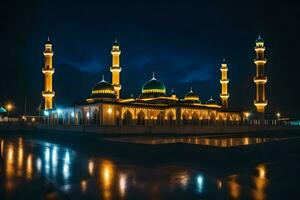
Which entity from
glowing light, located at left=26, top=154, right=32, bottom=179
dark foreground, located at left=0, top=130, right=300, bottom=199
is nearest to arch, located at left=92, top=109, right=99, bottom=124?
dark foreground, located at left=0, top=130, right=300, bottom=199

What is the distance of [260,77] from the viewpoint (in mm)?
48312

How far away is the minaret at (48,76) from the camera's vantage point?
42625 millimetres

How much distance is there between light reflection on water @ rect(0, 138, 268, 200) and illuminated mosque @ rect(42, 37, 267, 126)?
15.7 meters

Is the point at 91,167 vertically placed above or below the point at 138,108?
below

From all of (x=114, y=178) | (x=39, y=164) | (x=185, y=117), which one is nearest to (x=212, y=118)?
(x=185, y=117)

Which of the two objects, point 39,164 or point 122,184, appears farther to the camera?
point 39,164

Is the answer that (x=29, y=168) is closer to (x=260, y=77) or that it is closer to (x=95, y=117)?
(x=95, y=117)

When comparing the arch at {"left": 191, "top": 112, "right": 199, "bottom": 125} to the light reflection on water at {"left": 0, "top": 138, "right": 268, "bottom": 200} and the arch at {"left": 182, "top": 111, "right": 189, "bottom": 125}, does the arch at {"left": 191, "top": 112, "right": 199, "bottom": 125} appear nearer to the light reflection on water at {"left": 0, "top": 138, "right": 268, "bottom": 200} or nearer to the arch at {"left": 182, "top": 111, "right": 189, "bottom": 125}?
the arch at {"left": 182, "top": 111, "right": 189, "bottom": 125}

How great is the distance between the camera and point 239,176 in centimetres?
1286

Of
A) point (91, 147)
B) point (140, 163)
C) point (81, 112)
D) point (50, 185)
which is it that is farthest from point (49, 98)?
point (50, 185)

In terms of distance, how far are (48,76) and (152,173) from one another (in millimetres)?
34758

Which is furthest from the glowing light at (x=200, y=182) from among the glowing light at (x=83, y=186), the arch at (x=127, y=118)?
the arch at (x=127, y=118)

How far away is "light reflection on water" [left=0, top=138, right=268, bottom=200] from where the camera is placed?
9.63 metres

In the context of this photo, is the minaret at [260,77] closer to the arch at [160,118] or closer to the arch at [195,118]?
the arch at [195,118]
